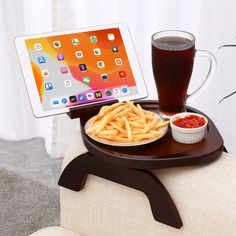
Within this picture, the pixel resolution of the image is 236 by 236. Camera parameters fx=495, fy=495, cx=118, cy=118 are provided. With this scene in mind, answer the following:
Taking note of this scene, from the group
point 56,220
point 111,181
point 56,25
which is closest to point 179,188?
point 111,181

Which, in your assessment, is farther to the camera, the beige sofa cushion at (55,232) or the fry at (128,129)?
the beige sofa cushion at (55,232)

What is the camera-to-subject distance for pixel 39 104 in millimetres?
1112

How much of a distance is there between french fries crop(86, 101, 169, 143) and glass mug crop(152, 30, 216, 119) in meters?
0.06

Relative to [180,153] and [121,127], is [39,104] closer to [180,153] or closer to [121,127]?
[121,127]

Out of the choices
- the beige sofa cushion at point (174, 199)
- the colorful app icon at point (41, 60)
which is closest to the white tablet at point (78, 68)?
the colorful app icon at point (41, 60)

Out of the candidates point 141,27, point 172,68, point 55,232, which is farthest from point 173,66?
point 141,27

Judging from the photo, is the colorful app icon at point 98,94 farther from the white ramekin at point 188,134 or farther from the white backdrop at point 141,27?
the white backdrop at point 141,27

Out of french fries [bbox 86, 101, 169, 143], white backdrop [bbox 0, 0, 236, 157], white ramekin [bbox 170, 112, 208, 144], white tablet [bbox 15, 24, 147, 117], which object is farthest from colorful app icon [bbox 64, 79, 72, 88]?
white backdrop [bbox 0, 0, 236, 157]

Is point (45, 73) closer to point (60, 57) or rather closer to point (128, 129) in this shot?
point (60, 57)

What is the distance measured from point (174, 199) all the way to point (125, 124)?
0.60ft

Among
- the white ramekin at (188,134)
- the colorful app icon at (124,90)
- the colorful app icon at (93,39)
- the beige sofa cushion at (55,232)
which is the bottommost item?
the beige sofa cushion at (55,232)

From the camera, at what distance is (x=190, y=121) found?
106cm

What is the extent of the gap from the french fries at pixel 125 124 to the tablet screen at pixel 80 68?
9 cm

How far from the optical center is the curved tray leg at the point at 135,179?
984 millimetres
